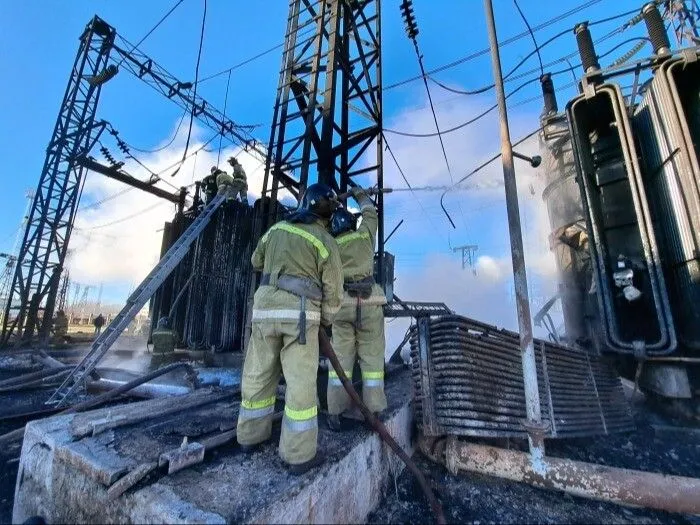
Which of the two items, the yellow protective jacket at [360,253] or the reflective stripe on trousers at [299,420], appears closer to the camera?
the reflective stripe on trousers at [299,420]

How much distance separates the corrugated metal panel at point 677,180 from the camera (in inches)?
164

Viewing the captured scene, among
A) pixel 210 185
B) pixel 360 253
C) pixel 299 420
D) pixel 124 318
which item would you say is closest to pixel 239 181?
pixel 210 185

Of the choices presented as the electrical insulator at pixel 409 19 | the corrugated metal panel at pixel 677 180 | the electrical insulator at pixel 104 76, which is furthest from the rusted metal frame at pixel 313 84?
the electrical insulator at pixel 104 76

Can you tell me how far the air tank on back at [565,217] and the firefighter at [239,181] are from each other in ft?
24.7

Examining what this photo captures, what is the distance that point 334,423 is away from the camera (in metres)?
2.50

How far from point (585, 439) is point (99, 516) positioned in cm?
460

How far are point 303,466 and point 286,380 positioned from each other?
490mm

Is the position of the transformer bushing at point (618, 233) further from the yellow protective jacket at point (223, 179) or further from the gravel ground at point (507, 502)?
the yellow protective jacket at point (223, 179)

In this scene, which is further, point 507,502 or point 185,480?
point 507,502

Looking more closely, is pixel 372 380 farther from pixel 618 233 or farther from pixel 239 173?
pixel 239 173

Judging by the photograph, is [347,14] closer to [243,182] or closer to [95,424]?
[243,182]

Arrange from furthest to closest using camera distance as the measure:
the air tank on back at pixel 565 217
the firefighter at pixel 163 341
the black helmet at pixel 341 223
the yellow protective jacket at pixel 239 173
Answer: the yellow protective jacket at pixel 239 173 → the firefighter at pixel 163 341 → the air tank on back at pixel 565 217 → the black helmet at pixel 341 223

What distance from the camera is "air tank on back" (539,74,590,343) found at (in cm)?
645

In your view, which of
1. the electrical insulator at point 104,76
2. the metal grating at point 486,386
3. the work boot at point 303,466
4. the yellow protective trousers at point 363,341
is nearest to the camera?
the work boot at point 303,466
